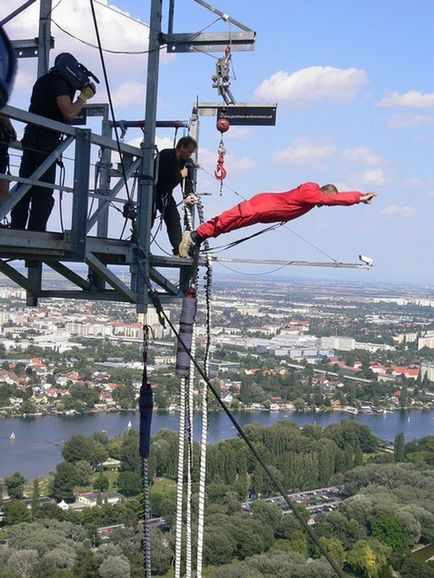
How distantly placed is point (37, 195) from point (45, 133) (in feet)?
0.49

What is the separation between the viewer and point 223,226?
8.16 feet

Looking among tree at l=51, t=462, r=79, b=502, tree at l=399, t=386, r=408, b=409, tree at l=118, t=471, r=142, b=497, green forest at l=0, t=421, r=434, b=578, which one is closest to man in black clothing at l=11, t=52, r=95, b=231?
green forest at l=0, t=421, r=434, b=578

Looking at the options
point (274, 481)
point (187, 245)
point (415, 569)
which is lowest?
point (415, 569)

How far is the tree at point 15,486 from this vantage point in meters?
15.7

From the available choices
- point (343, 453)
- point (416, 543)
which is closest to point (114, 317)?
point (343, 453)

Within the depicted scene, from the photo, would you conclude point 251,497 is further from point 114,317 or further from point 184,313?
point 114,317

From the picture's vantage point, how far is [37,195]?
84.4 inches

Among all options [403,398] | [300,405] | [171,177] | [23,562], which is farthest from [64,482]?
[403,398]

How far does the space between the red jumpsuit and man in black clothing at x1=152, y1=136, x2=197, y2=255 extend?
10.2 inches

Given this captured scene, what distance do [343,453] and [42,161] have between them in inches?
751

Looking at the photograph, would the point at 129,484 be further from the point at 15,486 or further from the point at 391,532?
the point at 391,532

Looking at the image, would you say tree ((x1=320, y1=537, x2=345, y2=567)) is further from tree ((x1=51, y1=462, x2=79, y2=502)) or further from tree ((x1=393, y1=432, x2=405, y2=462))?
tree ((x1=393, y1=432, x2=405, y2=462))

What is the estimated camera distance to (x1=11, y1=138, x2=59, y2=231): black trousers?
213 cm

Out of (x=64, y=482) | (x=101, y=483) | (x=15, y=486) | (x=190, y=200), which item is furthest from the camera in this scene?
(x=101, y=483)
